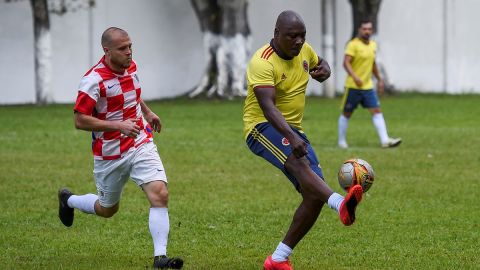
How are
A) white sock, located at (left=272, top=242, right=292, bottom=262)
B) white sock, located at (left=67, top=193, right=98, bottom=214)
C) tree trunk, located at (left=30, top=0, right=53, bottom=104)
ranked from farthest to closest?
tree trunk, located at (left=30, top=0, right=53, bottom=104)
white sock, located at (left=67, top=193, right=98, bottom=214)
white sock, located at (left=272, top=242, right=292, bottom=262)

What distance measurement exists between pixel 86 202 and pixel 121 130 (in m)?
1.34

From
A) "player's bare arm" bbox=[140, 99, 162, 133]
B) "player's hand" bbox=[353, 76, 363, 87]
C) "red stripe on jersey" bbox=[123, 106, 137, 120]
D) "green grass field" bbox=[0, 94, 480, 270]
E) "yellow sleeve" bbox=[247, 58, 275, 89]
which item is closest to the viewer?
"yellow sleeve" bbox=[247, 58, 275, 89]

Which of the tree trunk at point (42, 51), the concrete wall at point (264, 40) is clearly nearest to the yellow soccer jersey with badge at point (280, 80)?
the tree trunk at point (42, 51)

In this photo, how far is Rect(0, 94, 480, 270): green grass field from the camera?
894cm

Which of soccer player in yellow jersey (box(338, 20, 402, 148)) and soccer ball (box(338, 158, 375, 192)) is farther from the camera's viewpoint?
soccer player in yellow jersey (box(338, 20, 402, 148))

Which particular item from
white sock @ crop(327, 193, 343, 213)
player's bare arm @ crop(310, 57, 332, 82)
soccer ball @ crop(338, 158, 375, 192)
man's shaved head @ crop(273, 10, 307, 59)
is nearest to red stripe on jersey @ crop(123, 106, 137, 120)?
man's shaved head @ crop(273, 10, 307, 59)

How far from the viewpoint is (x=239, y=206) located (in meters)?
11.7

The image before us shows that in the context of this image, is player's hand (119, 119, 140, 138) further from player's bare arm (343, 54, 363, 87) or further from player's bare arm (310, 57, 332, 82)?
player's bare arm (343, 54, 363, 87)

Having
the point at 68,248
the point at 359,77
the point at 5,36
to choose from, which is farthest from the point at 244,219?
the point at 5,36

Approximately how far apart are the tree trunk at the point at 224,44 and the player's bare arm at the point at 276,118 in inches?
851

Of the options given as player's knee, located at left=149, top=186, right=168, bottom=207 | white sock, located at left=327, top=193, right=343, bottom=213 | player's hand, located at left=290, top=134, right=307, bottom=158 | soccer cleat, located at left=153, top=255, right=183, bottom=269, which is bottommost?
soccer cleat, located at left=153, top=255, right=183, bottom=269

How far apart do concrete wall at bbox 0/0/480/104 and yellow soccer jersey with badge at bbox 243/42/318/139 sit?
73.4ft

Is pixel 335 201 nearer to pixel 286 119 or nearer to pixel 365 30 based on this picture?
pixel 286 119

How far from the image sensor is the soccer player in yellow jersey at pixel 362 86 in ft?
58.0
